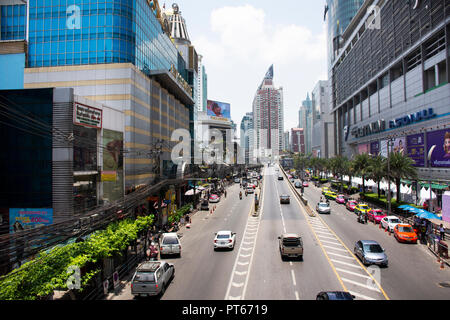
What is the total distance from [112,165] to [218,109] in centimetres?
15012

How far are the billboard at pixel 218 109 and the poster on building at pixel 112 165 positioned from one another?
14163 cm

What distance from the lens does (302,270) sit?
19469 mm

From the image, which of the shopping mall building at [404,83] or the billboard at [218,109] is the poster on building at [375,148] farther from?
Answer: the billboard at [218,109]

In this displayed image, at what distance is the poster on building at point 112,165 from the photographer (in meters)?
29.7

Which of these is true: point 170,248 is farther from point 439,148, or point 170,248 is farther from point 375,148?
point 375,148

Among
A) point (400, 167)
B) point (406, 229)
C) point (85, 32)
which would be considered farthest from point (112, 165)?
point (400, 167)

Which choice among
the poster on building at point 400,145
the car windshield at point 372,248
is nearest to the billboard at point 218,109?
the poster on building at point 400,145

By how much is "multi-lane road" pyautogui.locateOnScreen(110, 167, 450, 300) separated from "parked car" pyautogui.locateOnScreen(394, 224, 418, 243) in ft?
2.31

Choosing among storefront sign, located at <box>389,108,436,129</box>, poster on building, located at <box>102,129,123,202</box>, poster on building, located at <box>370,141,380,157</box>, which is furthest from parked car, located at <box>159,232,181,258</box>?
A: poster on building, located at <box>370,141,380,157</box>

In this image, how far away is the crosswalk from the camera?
51.5 ft

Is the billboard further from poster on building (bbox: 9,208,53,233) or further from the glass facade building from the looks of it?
poster on building (bbox: 9,208,53,233)
